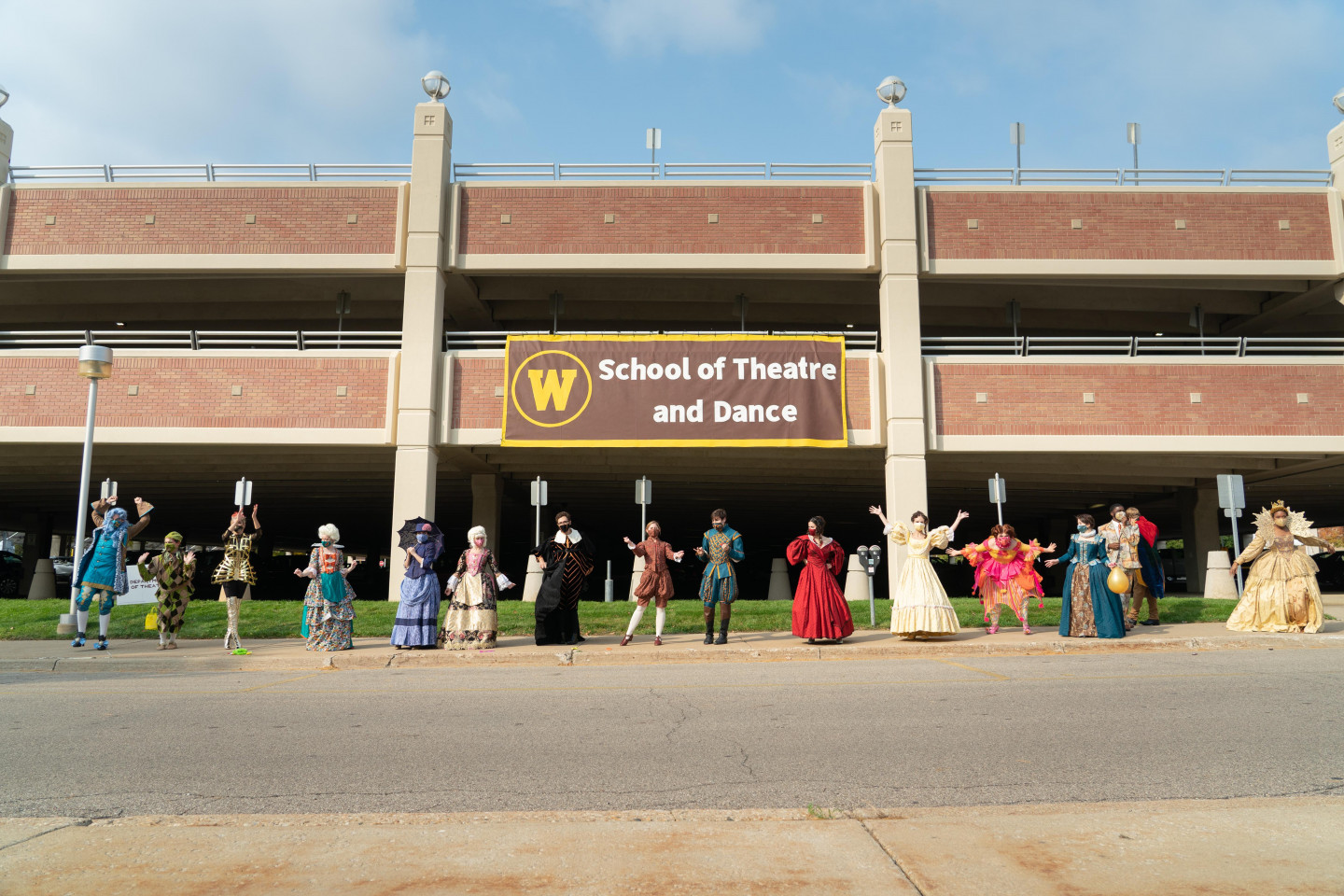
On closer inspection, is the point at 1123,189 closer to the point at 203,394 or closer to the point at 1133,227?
the point at 1133,227

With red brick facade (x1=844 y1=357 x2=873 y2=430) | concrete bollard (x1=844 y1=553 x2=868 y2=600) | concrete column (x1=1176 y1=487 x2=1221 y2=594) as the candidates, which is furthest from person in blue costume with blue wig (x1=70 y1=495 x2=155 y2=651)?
concrete column (x1=1176 y1=487 x2=1221 y2=594)

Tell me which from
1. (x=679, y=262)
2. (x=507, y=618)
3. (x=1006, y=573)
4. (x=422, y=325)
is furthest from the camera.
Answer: (x=679, y=262)

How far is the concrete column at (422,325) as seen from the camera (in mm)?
19203

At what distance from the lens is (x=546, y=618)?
43.5 feet

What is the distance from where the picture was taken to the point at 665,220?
20.2 meters

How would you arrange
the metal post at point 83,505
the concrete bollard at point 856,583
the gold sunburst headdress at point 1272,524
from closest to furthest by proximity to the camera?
the metal post at point 83,505, the gold sunburst headdress at point 1272,524, the concrete bollard at point 856,583

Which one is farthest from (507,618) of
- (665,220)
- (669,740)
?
(669,740)

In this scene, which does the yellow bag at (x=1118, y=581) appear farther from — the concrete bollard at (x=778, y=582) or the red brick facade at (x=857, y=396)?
the concrete bollard at (x=778, y=582)

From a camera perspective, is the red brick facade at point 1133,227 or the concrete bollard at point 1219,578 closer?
the red brick facade at point 1133,227

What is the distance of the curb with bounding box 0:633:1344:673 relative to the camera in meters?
11.4

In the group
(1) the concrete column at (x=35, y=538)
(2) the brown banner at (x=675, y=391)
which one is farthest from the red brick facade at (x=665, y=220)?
(1) the concrete column at (x=35, y=538)

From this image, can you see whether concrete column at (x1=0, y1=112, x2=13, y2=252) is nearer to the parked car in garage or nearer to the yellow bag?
the parked car in garage

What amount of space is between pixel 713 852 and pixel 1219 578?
20336mm

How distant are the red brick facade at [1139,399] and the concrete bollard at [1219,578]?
2940mm
